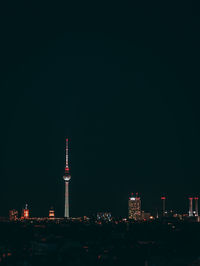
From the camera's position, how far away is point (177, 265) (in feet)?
140

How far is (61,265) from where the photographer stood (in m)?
43.5

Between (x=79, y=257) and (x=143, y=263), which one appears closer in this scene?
(x=143, y=263)

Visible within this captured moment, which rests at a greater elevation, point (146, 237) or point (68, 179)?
point (68, 179)

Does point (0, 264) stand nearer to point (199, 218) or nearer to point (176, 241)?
point (176, 241)

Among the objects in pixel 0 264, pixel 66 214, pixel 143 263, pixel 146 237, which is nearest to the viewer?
pixel 0 264

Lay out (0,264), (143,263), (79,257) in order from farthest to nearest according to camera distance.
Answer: (79,257) → (143,263) → (0,264)

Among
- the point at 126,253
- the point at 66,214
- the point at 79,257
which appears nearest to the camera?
the point at 79,257

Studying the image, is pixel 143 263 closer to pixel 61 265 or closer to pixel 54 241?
pixel 61 265

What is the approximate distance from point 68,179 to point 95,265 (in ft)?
504

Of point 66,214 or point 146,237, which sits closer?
point 146,237

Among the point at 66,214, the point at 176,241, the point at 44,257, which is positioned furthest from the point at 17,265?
the point at 66,214

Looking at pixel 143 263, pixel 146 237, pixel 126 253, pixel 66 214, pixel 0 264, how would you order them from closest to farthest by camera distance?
1. pixel 0 264
2. pixel 143 263
3. pixel 126 253
4. pixel 146 237
5. pixel 66 214

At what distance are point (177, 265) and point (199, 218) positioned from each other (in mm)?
149417

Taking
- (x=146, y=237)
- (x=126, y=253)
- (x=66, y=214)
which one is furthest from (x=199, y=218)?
(x=126, y=253)
